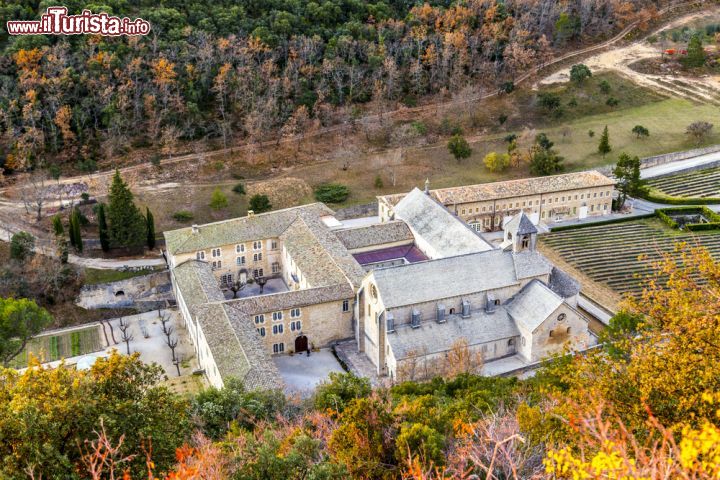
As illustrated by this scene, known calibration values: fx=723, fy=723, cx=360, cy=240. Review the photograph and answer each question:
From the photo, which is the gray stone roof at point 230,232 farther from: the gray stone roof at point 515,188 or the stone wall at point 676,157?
the stone wall at point 676,157

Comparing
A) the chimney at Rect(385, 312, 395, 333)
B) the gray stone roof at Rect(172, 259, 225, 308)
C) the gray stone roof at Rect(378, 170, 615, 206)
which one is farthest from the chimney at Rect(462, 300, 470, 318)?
the gray stone roof at Rect(378, 170, 615, 206)

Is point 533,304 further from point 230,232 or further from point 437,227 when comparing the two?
point 230,232

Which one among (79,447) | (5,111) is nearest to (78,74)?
(5,111)

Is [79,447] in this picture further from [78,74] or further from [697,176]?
[697,176]

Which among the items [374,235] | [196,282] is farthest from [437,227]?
[196,282]

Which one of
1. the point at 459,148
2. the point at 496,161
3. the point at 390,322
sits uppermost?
the point at 459,148

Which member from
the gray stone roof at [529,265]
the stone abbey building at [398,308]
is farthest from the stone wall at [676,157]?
the stone abbey building at [398,308]

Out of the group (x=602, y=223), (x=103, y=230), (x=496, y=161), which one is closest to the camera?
(x=103, y=230)
